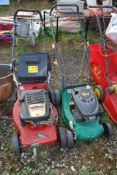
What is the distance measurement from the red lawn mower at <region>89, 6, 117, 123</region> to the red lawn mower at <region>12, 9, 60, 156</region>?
2.45 feet

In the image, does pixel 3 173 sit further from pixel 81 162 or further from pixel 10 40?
pixel 10 40

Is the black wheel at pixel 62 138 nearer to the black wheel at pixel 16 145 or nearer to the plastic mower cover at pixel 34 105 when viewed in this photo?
the plastic mower cover at pixel 34 105

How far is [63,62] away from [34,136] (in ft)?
7.57

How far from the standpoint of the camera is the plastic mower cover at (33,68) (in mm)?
3930

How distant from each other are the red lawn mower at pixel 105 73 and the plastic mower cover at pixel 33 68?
0.77 metres

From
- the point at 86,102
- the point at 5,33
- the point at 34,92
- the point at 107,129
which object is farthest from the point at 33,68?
the point at 5,33

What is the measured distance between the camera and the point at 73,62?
549cm

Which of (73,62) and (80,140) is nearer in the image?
(80,140)

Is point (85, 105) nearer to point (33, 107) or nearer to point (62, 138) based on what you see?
point (62, 138)

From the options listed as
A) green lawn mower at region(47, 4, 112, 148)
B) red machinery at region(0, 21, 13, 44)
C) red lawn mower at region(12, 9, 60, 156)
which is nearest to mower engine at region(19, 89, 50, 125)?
red lawn mower at region(12, 9, 60, 156)

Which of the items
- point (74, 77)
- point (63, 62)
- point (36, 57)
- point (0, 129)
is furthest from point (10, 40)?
point (0, 129)

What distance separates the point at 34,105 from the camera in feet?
11.6

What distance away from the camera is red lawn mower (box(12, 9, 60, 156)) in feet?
11.1

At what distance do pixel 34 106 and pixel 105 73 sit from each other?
1.26m
